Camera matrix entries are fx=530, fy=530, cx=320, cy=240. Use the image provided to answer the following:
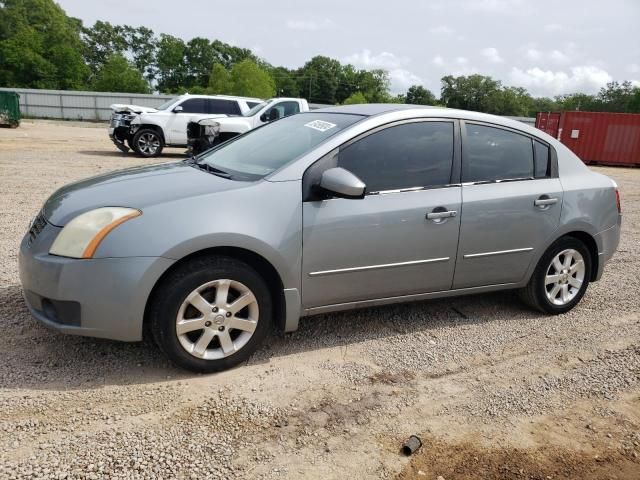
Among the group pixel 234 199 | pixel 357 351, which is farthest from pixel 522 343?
pixel 234 199

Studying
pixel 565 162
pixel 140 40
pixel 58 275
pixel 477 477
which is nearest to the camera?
pixel 477 477

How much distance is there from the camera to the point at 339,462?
2.48 metres

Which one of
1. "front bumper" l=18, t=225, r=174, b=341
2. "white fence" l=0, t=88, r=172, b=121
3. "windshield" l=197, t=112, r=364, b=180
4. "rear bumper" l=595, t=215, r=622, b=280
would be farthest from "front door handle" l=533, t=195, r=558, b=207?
"white fence" l=0, t=88, r=172, b=121

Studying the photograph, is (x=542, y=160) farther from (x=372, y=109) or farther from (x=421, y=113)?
(x=372, y=109)

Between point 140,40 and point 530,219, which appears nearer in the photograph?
point 530,219

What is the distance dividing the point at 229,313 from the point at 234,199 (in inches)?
26.6

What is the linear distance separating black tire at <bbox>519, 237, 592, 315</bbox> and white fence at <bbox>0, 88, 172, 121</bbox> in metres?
46.4

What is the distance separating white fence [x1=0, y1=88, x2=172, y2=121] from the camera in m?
44.2

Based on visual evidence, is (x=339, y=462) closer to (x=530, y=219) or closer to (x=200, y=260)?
(x=200, y=260)

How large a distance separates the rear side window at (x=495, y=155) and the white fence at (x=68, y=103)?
46177mm

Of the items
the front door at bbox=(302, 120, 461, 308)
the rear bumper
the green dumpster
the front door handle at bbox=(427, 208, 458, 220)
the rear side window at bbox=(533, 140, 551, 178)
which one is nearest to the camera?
the front door at bbox=(302, 120, 461, 308)

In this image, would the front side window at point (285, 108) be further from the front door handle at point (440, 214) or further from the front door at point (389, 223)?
the front door handle at point (440, 214)

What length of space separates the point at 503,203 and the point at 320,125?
1465 millimetres

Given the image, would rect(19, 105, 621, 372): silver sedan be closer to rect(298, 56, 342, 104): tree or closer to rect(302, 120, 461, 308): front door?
rect(302, 120, 461, 308): front door
